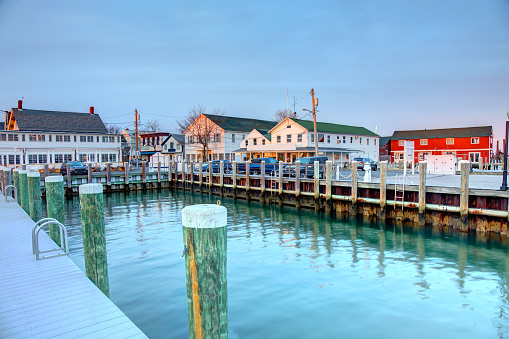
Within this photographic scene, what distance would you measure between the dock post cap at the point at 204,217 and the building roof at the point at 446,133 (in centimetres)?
7537

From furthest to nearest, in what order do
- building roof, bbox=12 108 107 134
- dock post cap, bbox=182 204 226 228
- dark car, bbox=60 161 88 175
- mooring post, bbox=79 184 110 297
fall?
building roof, bbox=12 108 107 134 < dark car, bbox=60 161 88 175 < mooring post, bbox=79 184 110 297 < dock post cap, bbox=182 204 226 228

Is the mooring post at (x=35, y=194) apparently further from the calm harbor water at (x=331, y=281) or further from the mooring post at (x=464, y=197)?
the mooring post at (x=464, y=197)

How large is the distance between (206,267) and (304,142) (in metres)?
50.6

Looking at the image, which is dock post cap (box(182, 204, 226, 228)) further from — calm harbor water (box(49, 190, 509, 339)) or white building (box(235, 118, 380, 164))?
white building (box(235, 118, 380, 164))

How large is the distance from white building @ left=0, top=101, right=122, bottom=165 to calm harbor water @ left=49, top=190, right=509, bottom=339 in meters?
43.5

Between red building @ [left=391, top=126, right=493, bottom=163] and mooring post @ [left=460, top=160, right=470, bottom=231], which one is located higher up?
red building @ [left=391, top=126, right=493, bottom=163]

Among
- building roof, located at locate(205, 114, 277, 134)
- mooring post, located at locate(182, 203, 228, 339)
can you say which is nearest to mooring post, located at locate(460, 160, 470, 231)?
mooring post, located at locate(182, 203, 228, 339)

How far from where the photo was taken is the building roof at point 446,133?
66938 mm

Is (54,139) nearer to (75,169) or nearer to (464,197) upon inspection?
(75,169)

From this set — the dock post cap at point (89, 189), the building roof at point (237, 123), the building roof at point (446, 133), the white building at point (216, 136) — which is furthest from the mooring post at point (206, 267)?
the building roof at point (446, 133)

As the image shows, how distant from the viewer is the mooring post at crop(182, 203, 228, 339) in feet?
12.6

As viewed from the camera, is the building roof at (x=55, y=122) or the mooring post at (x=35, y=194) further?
the building roof at (x=55, y=122)

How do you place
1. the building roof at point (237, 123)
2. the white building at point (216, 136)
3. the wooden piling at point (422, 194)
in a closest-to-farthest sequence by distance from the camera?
the wooden piling at point (422, 194), the white building at point (216, 136), the building roof at point (237, 123)

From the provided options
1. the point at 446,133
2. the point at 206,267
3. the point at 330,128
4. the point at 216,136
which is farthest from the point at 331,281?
the point at 446,133
